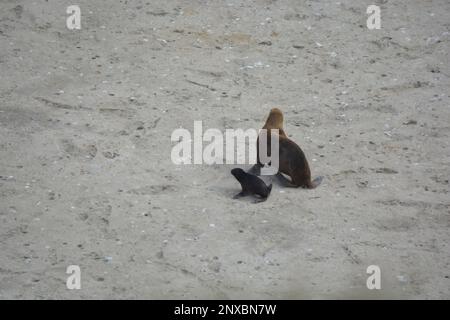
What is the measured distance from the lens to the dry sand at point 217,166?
5.27 metres

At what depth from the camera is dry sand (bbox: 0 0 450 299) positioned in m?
5.27

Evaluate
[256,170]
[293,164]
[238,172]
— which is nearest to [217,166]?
[256,170]

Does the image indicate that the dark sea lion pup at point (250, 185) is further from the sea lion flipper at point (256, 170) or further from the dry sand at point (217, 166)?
the sea lion flipper at point (256, 170)

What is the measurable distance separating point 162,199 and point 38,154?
3.84ft

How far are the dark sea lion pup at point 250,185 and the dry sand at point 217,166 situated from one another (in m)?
0.07

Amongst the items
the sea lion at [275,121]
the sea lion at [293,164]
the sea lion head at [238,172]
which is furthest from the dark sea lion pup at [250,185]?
the sea lion at [275,121]

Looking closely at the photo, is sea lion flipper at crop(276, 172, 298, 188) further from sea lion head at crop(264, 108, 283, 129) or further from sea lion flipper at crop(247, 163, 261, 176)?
sea lion head at crop(264, 108, 283, 129)

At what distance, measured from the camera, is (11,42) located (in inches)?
314

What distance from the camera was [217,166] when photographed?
Answer: 646 cm

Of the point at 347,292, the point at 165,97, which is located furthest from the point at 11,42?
the point at 347,292

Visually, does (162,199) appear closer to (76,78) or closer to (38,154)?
(38,154)

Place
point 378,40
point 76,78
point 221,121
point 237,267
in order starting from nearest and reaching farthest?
point 237,267
point 221,121
point 76,78
point 378,40

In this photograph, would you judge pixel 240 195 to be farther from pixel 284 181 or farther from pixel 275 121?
pixel 275 121

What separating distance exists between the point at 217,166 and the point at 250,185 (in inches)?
23.5
